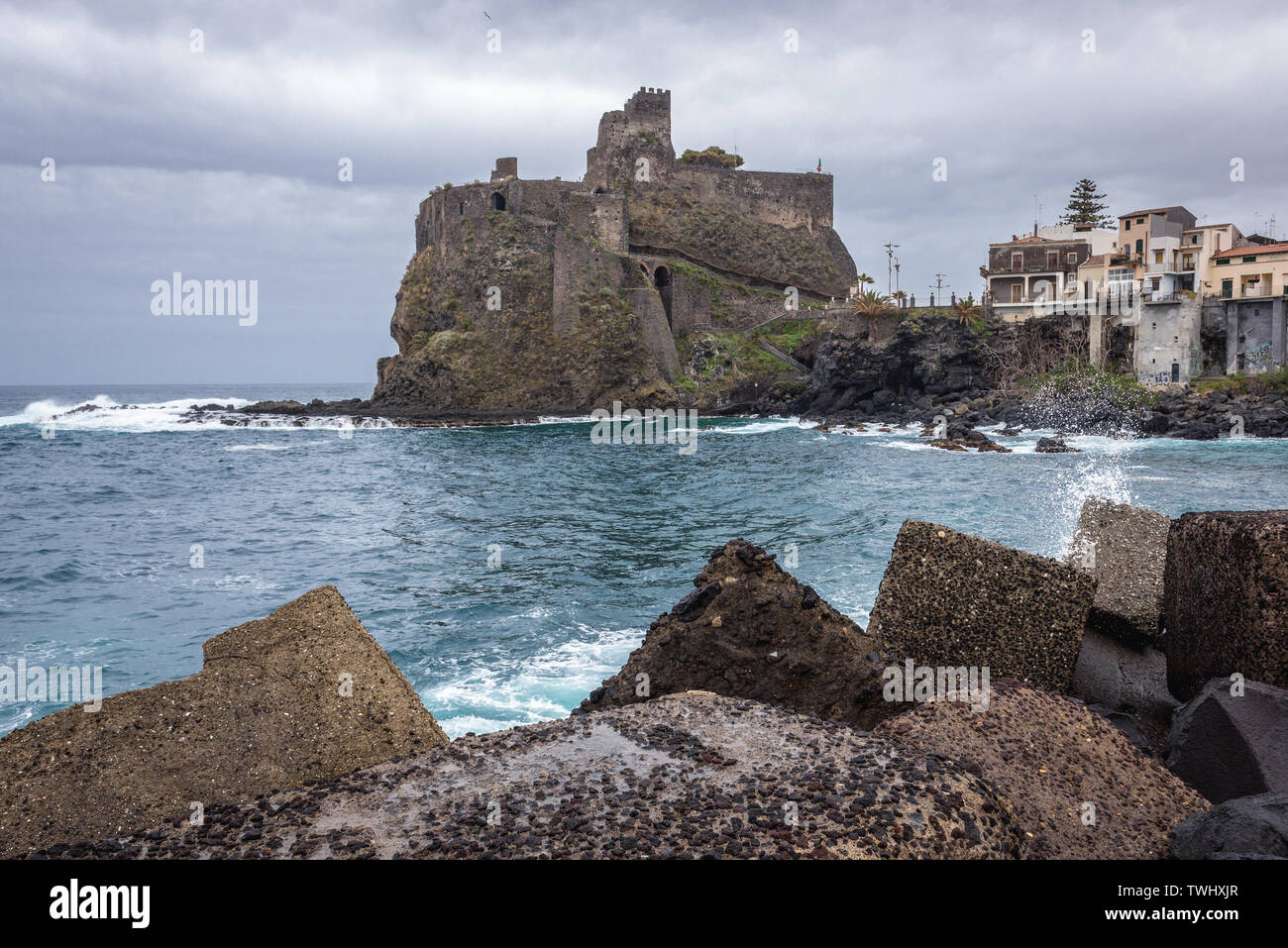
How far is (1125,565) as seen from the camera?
8008 millimetres

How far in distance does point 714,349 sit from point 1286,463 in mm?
40571

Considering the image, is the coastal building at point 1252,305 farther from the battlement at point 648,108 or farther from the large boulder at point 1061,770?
the large boulder at point 1061,770

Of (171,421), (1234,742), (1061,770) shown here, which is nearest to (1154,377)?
(1234,742)

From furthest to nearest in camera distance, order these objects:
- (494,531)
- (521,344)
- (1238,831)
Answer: (521,344)
(494,531)
(1238,831)

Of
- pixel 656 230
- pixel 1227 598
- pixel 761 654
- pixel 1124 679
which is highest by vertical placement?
pixel 656 230

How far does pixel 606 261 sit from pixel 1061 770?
60.2 metres

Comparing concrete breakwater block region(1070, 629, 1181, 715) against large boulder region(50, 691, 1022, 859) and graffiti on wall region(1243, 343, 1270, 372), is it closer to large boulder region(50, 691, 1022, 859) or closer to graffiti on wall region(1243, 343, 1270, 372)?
large boulder region(50, 691, 1022, 859)

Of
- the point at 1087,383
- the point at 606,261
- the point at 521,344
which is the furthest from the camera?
the point at 521,344

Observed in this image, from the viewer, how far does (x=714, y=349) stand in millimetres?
66750

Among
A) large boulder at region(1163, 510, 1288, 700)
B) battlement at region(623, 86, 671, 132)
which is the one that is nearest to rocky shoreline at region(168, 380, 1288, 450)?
battlement at region(623, 86, 671, 132)

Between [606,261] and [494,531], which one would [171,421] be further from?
[494,531]

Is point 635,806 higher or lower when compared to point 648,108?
lower
